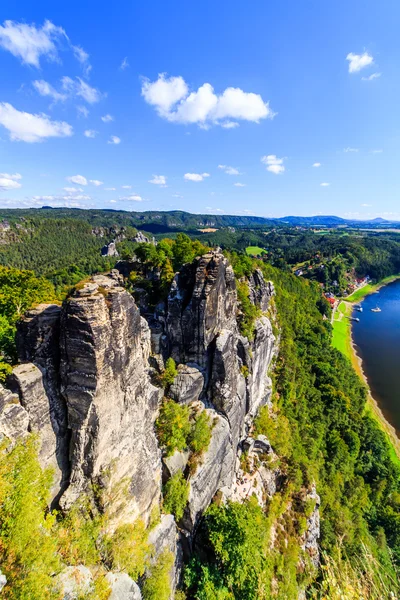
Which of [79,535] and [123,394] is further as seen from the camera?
[123,394]

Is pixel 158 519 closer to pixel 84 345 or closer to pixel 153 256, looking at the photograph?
pixel 84 345

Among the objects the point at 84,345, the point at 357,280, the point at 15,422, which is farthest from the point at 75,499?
the point at 357,280

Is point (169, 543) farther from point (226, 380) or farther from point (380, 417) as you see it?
point (380, 417)

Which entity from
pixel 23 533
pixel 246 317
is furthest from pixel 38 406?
pixel 246 317

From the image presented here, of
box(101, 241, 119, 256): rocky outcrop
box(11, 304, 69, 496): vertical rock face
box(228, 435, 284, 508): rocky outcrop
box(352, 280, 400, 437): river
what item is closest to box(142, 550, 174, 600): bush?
box(11, 304, 69, 496): vertical rock face

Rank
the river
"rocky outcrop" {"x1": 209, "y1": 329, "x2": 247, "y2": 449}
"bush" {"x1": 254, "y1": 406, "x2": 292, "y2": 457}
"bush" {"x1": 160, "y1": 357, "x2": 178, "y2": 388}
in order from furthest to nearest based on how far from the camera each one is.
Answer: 1. the river
2. "bush" {"x1": 254, "y1": 406, "x2": 292, "y2": 457}
3. "rocky outcrop" {"x1": 209, "y1": 329, "x2": 247, "y2": 449}
4. "bush" {"x1": 160, "y1": 357, "x2": 178, "y2": 388}

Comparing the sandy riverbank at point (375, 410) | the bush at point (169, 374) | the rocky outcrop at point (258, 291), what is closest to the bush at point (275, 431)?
the bush at point (169, 374)

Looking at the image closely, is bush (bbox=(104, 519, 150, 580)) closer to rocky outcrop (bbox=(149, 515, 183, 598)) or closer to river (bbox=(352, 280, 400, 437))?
rocky outcrop (bbox=(149, 515, 183, 598))
